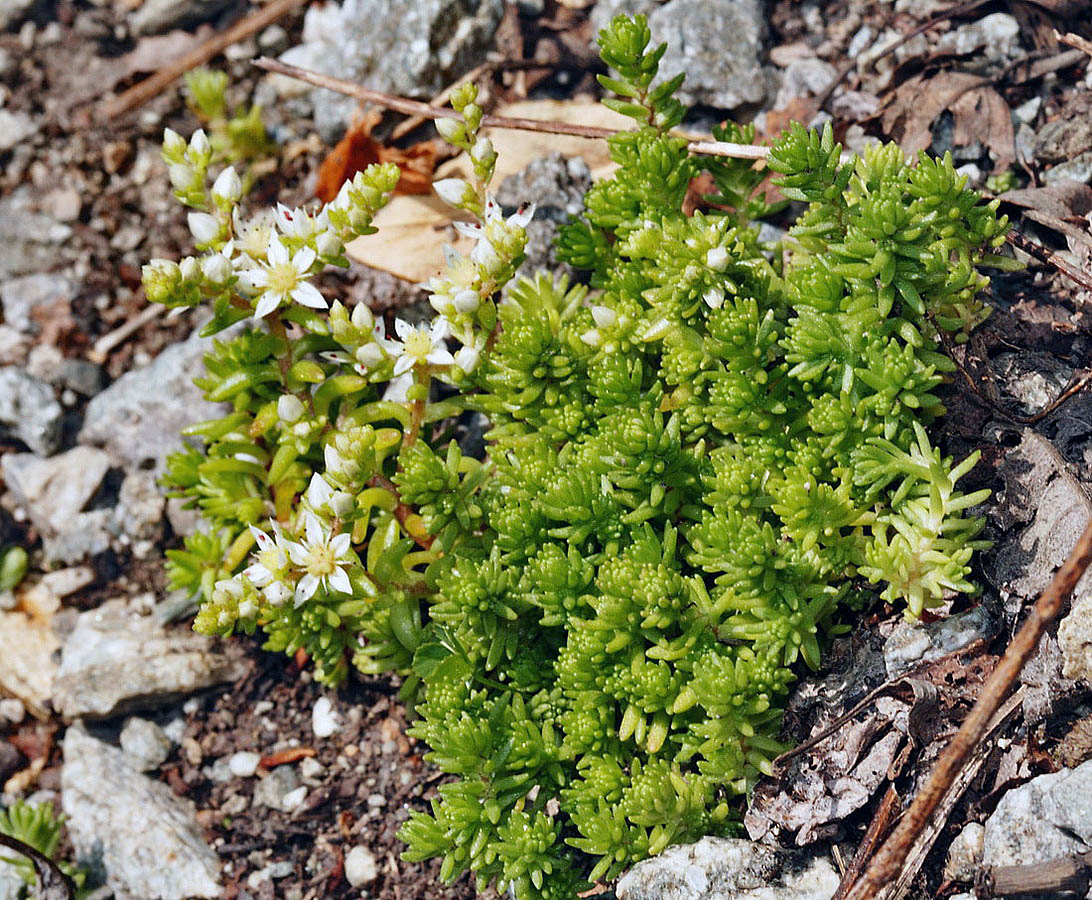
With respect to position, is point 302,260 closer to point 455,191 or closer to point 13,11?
point 455,191

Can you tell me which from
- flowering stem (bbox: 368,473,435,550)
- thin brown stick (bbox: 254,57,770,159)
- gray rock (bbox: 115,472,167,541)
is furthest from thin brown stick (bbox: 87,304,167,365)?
flowering stem (bbox: 368,473,435,550)

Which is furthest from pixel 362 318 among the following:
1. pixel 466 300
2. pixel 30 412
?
pixel 30 412

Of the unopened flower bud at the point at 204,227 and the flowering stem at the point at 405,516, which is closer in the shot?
the unopened flower bud at the point at 204,227

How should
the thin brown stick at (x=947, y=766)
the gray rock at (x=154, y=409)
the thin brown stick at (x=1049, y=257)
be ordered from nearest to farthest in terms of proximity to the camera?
the thin brown stick at (x=947, y=766)
the thin brown stick at (x=1049, y=257)
the gray rock at (x=154, y=409)

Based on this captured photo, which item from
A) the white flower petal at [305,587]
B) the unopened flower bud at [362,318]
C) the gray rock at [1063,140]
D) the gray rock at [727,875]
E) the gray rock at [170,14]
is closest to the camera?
→ the gray rock at [727,875]

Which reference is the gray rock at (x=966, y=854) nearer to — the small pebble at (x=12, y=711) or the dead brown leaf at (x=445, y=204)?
the dead brown leaf at (x=445, y=204)

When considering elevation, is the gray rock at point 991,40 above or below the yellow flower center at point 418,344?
above

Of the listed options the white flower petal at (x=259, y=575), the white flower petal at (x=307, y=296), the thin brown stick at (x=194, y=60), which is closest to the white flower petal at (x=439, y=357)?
the white flower petal at (x=307, y=296)
